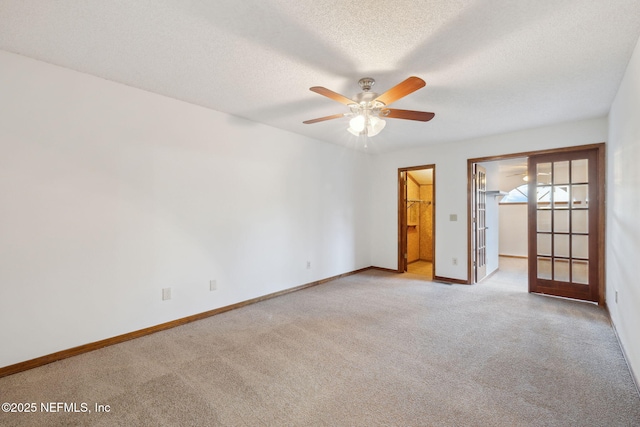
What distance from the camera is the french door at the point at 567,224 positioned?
12.2ft

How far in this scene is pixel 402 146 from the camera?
525 centimetres

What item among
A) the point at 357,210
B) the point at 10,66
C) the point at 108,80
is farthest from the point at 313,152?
the point at 10,66

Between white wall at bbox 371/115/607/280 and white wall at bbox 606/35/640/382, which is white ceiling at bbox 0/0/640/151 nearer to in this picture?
white wall at bbox 606/35/640/382

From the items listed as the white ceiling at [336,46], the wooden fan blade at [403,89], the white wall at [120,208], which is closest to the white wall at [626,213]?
the white ceiling at [336,46]

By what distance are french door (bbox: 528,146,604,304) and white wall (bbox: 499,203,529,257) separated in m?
3.63

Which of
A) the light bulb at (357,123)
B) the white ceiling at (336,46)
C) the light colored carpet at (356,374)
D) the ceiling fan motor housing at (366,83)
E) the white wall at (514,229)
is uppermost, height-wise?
the white ceiling at (336,46)

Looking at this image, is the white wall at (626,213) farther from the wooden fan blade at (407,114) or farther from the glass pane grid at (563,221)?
the wooden fan blade at (407,114)

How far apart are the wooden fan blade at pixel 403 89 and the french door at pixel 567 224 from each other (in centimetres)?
314

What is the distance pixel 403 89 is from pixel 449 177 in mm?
3260

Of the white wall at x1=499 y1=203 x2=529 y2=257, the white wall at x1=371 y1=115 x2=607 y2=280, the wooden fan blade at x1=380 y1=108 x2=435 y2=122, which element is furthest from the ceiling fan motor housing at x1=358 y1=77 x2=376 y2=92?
the white wall at x1=499 y1=203 x2=529 y2=257

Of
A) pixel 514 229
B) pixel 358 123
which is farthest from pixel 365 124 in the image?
pixel 514 229

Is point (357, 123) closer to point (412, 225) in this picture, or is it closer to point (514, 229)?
point (412, 225)

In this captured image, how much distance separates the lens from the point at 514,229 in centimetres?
744

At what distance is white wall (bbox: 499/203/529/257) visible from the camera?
23.9ft
